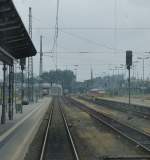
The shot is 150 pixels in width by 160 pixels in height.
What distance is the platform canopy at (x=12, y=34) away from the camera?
1894 centimetres

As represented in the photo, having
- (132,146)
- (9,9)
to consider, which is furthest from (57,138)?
(9,9)

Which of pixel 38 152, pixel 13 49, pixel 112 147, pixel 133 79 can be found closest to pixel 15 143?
pixel 38 152

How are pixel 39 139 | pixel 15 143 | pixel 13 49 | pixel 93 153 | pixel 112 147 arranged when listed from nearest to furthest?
pixel 93 153 → pixel 112 147 → pixel 15 143 → pixel 39 139 → pixel 13 49

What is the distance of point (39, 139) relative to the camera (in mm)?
24609

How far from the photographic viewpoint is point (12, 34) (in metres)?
24.2

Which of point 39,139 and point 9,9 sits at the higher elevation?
point 9,9

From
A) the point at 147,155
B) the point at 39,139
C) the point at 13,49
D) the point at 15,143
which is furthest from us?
the point at 13,49

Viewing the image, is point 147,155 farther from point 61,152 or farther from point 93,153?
point 61,152

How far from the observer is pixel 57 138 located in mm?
24656

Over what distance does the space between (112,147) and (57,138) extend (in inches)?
209

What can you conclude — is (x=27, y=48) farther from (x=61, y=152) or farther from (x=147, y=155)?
(x=147, y=155)

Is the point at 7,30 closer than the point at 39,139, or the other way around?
the point at 7,30

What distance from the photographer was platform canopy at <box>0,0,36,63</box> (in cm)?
1894

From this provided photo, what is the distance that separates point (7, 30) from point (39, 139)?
5453 mm
